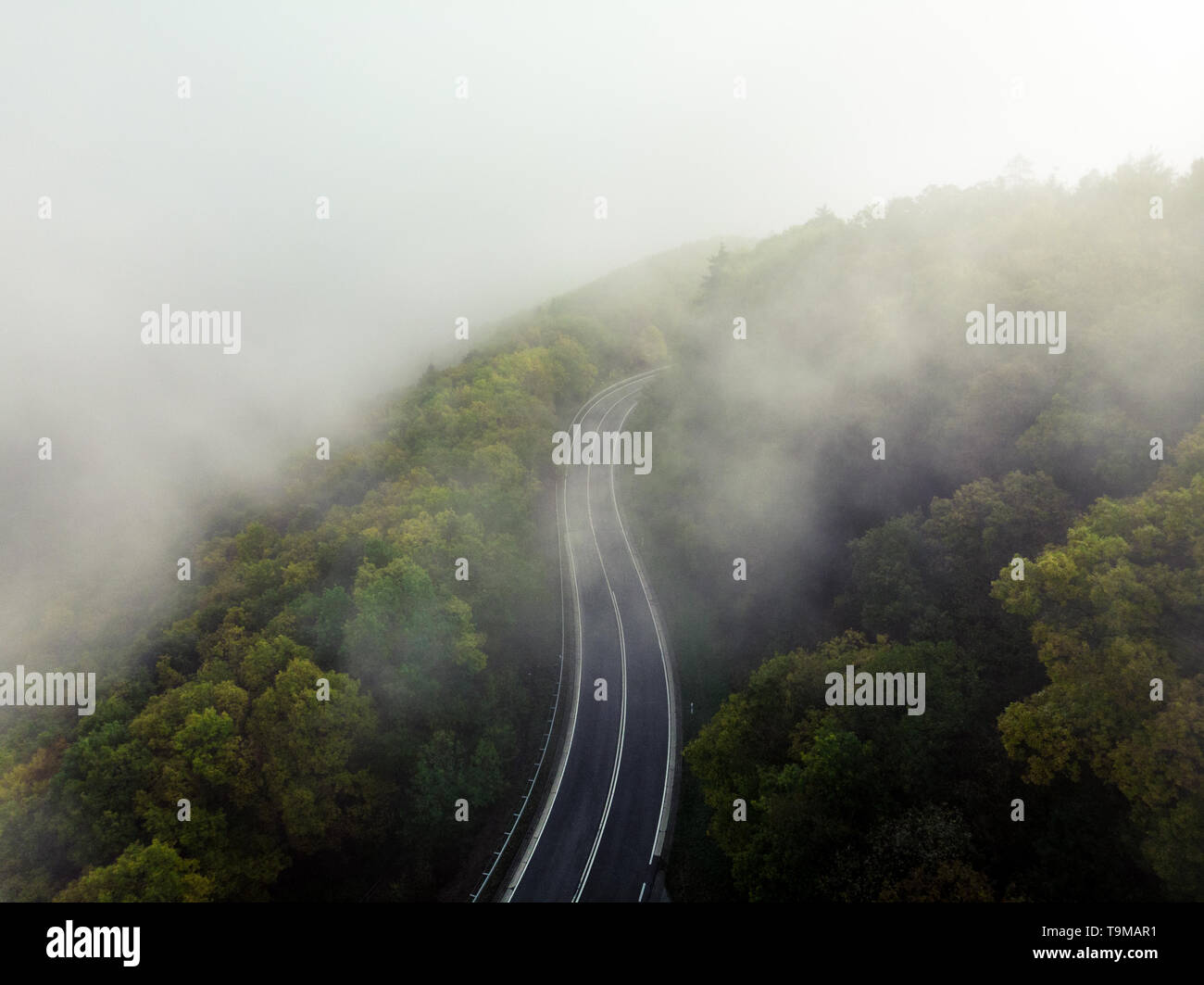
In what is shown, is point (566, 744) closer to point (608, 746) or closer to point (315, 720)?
point (608, 746)

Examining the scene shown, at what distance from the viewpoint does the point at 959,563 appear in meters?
29.9

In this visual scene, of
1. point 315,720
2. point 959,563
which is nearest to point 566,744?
point 315,720

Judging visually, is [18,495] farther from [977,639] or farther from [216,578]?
[977,639]

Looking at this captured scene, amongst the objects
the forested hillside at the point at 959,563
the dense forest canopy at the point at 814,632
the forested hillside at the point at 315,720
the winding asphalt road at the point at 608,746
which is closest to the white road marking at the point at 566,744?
the winding asphalt road at the point at 608,746

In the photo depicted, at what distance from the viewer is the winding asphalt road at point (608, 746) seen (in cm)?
2964

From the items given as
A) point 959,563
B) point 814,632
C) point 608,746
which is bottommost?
point 608,746

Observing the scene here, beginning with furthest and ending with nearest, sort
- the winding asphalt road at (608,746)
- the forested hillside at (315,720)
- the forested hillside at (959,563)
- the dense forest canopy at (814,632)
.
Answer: the winding asphalt road at (608,746), the forested hillside at (315,720), the dense forest canopy at (814,632), the forested hillside at (959,563)

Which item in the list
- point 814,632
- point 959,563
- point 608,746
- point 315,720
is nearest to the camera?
point 315,720

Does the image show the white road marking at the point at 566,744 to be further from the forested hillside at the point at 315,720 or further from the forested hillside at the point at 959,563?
the forested hillside at the point at 959,563

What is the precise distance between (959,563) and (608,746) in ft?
74.2

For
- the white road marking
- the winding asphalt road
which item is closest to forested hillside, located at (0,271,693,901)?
the white road marking

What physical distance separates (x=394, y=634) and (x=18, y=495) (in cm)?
14329

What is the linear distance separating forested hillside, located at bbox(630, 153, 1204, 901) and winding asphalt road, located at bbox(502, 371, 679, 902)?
75.6 inches

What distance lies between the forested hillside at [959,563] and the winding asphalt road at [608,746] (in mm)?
1919
